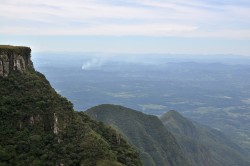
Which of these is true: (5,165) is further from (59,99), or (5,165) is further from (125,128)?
(125,128)

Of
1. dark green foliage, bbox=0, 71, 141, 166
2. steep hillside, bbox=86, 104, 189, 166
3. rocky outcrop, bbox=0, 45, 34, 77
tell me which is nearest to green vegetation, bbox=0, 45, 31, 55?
rocky outcrop, bbox=0, 45, 34, 77

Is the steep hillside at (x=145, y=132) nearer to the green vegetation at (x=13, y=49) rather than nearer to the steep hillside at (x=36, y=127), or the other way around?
the steep hillside at (x=36, y=127)

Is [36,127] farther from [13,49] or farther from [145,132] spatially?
[145,132]

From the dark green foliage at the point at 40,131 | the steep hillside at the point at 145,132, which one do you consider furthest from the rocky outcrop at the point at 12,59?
the steep hillside at the point at 145,132

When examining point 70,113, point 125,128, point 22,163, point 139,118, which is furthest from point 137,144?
point 22,163

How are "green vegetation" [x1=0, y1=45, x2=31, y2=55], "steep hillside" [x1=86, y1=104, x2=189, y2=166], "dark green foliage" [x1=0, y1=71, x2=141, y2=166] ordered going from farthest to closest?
"steep hillside" [x1=86, y1=104, x2=189, y2=166] → "green vegetation" [x1=0, y1=45, x2=31, y2=55] → "dark green foliage" [x1=0, y1=71, x2=141, y2=166]

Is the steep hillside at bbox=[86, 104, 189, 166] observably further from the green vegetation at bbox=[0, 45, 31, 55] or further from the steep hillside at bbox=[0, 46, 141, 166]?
the green vegetation at bbox=[0, 45, 31, 55]

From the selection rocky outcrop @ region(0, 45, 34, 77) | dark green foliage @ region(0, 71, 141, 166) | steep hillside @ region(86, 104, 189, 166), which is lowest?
steep hillside @ region(86, 104, 189, 166)

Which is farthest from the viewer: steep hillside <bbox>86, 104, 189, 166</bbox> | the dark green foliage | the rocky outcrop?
steep hillside <bbox>86, 104, 189, 166</bbox>
